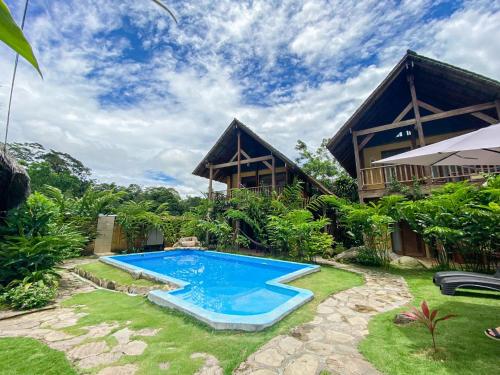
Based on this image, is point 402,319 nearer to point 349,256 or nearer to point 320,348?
point 320,348

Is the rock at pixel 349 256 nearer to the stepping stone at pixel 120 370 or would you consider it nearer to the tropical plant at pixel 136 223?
the stepping stone at pixel 120 370

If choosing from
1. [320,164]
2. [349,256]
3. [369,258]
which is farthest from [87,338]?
[320,164]

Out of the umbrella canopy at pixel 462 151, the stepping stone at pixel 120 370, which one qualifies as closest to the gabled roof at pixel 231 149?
the umbrella canopy at pixel 462 151

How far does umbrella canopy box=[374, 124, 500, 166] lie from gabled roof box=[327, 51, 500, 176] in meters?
6.02

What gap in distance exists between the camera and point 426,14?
276 inches

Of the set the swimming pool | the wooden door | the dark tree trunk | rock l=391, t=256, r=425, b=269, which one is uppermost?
the dark tree trunk

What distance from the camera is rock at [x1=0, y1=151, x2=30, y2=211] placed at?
5.23m

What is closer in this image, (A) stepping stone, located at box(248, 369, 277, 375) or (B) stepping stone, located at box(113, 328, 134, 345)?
(A) stepping stone, located at box(248, 369, 277, 375)

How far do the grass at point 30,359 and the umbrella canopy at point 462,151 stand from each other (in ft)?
15.3

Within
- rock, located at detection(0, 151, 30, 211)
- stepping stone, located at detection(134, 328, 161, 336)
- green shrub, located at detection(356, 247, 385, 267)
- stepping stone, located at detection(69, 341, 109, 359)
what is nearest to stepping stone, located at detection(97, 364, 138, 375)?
stepping stone, located at detection(69, 341, 109, 359)

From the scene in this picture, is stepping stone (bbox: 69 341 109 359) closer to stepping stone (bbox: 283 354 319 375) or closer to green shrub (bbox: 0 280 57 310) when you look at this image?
stepping stone (bbox: 283 354 319 375)

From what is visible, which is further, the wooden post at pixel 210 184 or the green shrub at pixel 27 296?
the wooden post at pixel 210 184

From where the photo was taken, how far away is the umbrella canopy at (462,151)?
258 centimetres

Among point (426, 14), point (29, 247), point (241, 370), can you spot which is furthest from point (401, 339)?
point (426, 14)
